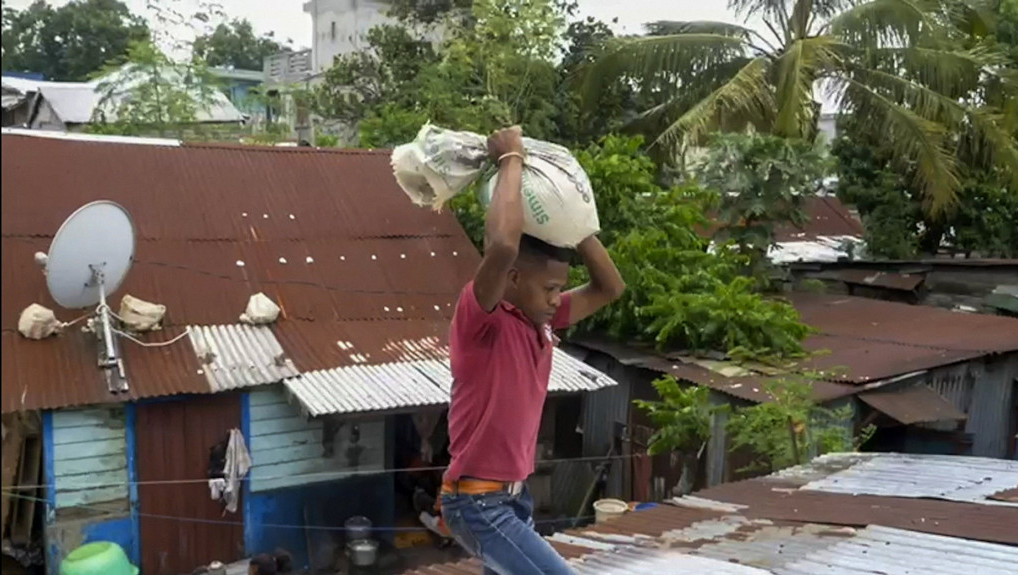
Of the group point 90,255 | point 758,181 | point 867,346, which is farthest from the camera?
point 758,181

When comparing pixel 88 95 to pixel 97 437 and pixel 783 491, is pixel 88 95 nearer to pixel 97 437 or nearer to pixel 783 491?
pixel 97 437

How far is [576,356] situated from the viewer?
11000 mm

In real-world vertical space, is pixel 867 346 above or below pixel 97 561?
above

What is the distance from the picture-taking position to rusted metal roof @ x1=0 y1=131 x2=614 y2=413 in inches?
306

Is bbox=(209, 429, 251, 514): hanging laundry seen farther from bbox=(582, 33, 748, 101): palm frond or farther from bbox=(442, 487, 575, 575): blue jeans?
bbox=(582, 33, 748, 101): palm frond

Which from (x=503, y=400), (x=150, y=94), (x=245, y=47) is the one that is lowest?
(x=503, y=400)

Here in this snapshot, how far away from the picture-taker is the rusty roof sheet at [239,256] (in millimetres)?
7742

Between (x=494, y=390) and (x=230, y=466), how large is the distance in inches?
243

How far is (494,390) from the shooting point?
97.7 inches

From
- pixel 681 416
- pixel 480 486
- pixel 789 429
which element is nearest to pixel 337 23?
pixel 681 416

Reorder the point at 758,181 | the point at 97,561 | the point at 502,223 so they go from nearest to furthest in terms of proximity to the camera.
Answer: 1. the point at 502,223
2. the point at 97,561
3. the point at 758,181

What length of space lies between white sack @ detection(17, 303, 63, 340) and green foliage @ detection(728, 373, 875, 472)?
5997mm

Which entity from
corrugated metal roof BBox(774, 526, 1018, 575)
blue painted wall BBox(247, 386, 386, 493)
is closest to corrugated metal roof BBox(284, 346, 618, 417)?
blue painted wall BBox(247, 386, 386, 493)

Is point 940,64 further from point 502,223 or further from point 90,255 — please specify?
point 502,223
